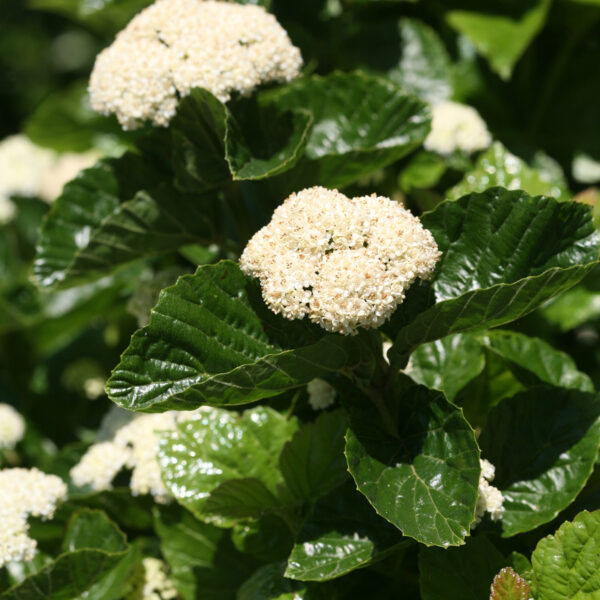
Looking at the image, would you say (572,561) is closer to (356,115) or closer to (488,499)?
(488,499)

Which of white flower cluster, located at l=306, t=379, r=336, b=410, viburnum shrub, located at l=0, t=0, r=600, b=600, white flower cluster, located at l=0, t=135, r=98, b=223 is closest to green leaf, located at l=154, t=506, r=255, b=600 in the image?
viburnum shrub, located at l=0, t=0, r=600, b=600

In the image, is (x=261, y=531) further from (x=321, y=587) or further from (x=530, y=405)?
(x=530, y=405)

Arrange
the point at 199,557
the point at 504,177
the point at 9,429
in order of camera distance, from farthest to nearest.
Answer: the point at 9,429, the point at 504,177, the point at 199,557

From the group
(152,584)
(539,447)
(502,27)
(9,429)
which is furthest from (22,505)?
(502,27)

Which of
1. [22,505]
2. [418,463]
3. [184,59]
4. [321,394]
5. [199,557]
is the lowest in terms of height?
[199,557]

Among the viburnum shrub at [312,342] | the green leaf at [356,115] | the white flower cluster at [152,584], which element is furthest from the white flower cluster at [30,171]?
the white flower cluster at [152,584]

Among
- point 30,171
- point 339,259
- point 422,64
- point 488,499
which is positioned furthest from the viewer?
point 30,171
